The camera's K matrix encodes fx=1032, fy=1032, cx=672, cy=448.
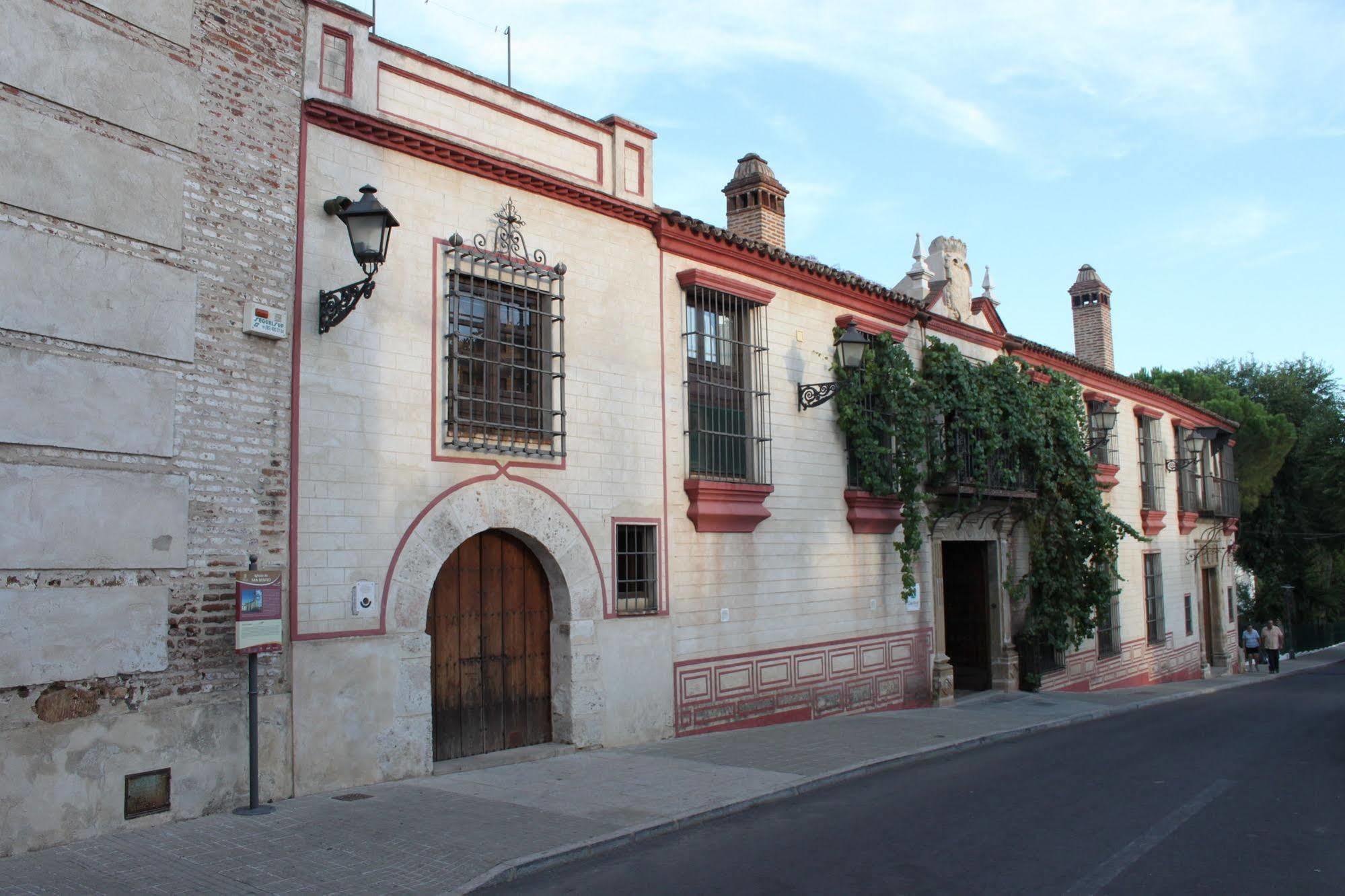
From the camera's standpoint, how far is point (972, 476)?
51.8ft

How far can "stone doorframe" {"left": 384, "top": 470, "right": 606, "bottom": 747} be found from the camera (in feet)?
28.6

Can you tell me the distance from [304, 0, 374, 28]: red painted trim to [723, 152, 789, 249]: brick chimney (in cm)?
692

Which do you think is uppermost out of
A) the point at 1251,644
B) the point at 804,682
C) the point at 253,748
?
the point at 253,748

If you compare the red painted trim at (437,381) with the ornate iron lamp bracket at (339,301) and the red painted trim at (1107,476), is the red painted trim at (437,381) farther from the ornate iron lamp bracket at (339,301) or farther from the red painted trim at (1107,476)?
the red painted trim at (1107,476)

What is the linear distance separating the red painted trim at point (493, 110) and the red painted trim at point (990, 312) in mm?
8763

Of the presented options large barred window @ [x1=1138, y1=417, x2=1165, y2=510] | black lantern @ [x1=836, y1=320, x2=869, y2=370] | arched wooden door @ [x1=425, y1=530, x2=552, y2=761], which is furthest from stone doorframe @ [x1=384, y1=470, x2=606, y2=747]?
large barred window @ [x1=1138, y1=417, x2=1165, y2=510]

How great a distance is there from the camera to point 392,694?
335 inches

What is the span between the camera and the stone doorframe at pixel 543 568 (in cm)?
873

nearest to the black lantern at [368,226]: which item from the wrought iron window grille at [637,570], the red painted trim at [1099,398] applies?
the wrought iron window grille at [637,570]

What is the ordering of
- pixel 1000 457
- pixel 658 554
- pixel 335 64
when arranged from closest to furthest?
1. pixel 335 64
2. pixel 658 554
3. pixel 1000 457

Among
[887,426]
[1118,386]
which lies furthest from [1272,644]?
[887,426]

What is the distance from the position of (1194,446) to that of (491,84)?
71.3 ft

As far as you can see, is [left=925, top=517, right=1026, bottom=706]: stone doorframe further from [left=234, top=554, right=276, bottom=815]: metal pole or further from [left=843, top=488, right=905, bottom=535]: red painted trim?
[left=234, top=554, right=276, bottom=815]: metal pole

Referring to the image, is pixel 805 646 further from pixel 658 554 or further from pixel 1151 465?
pixel 1151 465
